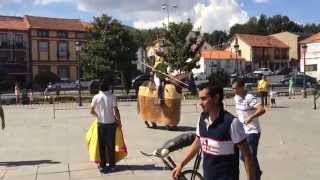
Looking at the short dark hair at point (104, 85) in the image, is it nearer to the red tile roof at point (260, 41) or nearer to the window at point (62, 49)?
the window at point (62, 49)

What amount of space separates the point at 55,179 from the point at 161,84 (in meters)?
7.89

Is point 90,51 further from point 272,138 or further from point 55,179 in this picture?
point 55,179

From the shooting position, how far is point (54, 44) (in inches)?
3438

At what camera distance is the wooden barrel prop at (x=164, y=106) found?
17.7m

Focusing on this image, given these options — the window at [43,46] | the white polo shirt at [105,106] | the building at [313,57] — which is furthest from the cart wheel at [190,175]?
the building at [313,57]

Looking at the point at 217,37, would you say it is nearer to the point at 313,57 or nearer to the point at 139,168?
the point at 313,57

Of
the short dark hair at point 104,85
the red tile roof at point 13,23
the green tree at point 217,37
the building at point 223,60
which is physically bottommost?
the short dark hair at point 104,85

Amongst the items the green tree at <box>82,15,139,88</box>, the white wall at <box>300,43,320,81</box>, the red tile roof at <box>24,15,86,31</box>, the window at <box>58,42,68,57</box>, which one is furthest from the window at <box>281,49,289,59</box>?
the green tree at <box>82,15,139,88</box>

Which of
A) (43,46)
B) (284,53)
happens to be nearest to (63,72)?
(43,46)

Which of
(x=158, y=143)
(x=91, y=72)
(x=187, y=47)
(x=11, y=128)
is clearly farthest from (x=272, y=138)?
(x=187, y=47)

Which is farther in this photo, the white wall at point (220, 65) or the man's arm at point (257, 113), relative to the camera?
the white wall at point (220, 65)

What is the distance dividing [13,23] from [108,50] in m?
37.8

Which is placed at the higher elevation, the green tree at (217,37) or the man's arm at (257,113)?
the green tree at (217,37)

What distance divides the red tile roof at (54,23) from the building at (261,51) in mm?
31841
